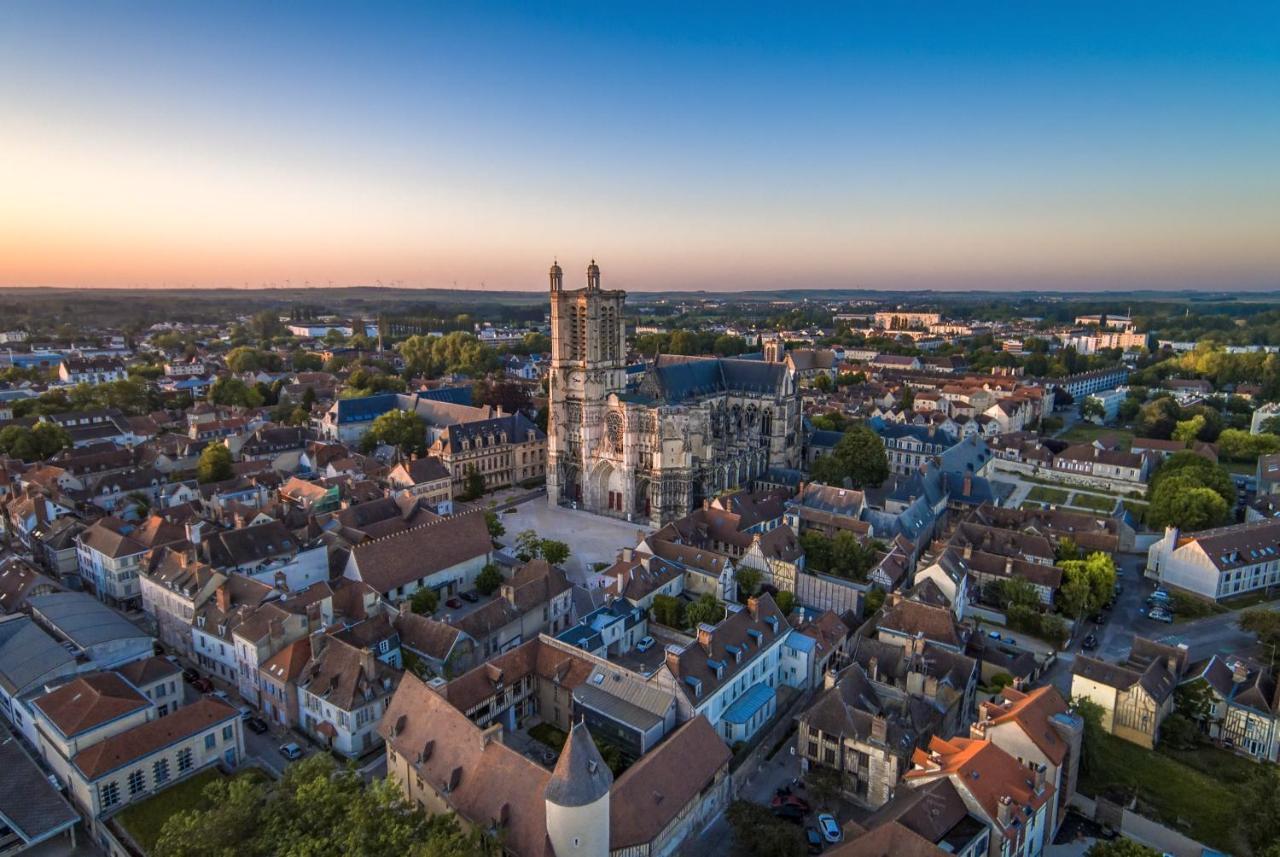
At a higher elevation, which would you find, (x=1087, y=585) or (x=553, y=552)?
(x=1087, y=585)

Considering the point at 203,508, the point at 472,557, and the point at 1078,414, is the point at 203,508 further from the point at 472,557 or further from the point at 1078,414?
the point at 1078,414

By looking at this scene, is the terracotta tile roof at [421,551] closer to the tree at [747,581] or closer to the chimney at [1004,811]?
the tree at [747,581]

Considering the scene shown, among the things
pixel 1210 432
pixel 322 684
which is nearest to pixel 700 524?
pixel 322 684

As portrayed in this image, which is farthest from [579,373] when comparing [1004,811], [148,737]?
[1004,811]

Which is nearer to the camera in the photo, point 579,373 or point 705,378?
point 579,373

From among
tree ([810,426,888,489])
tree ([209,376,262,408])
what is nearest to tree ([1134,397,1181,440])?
tree ([810,426,888,489])

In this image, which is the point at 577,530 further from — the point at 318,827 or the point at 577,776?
the point at 577,776
